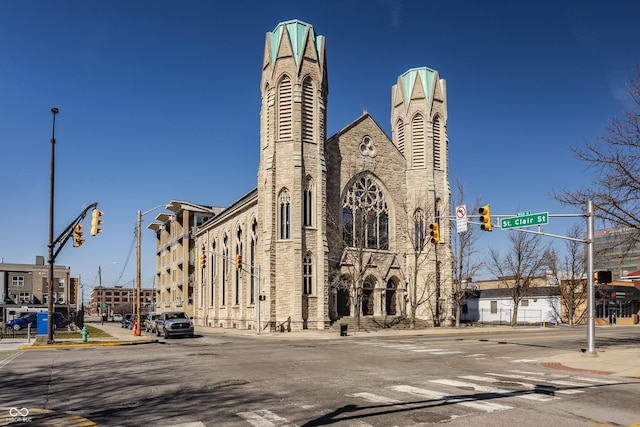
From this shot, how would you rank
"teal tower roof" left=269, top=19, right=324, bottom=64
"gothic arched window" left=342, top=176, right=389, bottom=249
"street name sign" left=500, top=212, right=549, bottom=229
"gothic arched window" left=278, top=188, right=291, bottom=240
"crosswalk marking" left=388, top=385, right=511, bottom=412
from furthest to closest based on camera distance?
1. "gothic arched window" left=342, top=176, right=389, bottom=249
2. "teal tower roof" left=269, top=19, right=324, bottom=64
3. "gothic arched window" left=278, top=188, right=291, bottom=240
4. "street name sign" left=500, top=212, right=549, bottom=229
5. "crosswalk marking" left=388, top=385, right=511, bottom=412

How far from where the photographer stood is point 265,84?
46906 millimetres

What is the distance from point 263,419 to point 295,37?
40.2 meters

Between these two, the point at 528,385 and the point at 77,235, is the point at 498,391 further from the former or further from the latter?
the point at 77,235

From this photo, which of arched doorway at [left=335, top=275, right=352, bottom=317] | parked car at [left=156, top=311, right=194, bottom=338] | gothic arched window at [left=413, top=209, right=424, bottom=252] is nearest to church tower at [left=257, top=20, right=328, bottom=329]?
arched doorway at [left=335, top=275, right=352, bottom=317]

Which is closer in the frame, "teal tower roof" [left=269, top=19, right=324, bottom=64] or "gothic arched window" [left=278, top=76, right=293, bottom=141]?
"gothic arched window" [left=278, top=76, right=293, bottom=141]

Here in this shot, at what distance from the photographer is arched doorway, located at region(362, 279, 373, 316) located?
158 ft

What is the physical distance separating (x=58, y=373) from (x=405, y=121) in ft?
141

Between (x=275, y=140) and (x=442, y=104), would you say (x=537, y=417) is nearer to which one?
(x=275, y=140)

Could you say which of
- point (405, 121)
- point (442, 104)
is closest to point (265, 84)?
point (405, 121)

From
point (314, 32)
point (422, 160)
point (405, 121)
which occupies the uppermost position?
point (314, 32)

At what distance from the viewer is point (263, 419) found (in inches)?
363

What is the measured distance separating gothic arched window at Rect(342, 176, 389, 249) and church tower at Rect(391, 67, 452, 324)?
276 cm

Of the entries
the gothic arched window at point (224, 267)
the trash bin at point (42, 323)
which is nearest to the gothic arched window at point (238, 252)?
the gothic arched window at point (224, 267)

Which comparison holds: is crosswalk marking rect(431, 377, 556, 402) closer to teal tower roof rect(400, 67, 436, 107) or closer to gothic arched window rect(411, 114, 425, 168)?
gothic arched window rect(411, 114, 425, 168)
